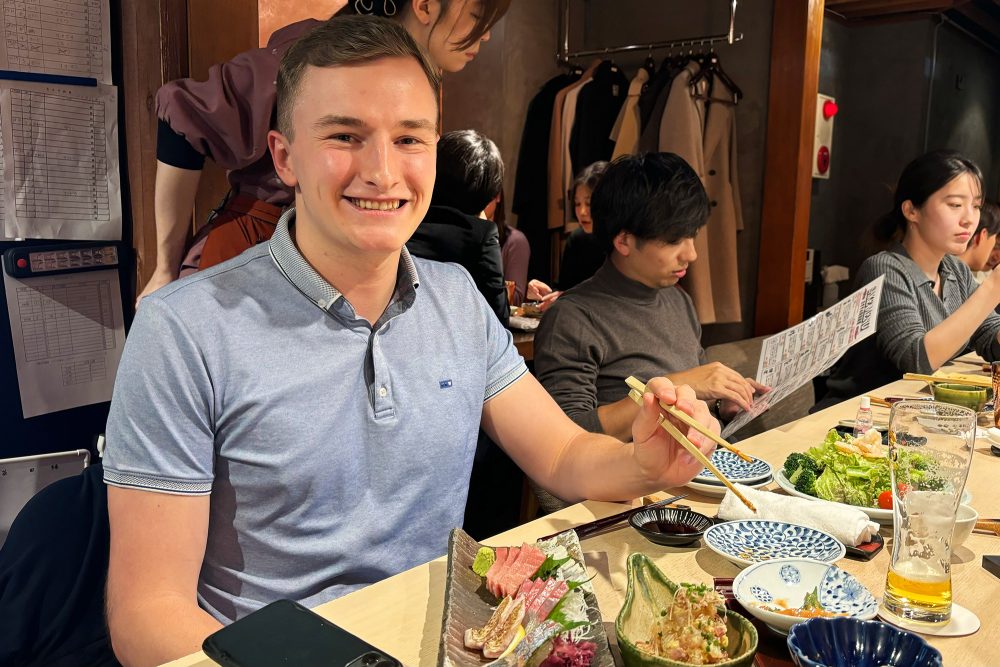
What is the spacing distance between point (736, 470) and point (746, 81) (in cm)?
377

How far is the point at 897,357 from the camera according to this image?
2.88 metres

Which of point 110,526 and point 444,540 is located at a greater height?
point 110,526

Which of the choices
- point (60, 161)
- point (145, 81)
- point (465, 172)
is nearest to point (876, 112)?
point (465, 172)

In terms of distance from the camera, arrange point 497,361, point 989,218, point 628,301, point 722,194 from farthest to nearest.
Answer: point 722,194, point 989,218, point 628,301, point 497,361

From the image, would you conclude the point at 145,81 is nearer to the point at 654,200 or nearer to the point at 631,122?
the point at 654,200

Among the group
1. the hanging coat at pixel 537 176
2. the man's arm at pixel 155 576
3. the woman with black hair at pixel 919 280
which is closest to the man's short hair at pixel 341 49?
the man's arm at pixel 155 576

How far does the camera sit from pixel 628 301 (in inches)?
91.0

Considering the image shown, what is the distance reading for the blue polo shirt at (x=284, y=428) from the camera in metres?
1.20

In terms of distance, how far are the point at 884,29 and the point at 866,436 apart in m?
6.02

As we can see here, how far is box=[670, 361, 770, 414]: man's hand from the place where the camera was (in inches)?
76.6

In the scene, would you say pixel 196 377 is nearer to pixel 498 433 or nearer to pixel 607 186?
pixel 498 433

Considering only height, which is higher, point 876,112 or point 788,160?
point 876,112

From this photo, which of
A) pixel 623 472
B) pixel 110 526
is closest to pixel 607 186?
pixel 623 472

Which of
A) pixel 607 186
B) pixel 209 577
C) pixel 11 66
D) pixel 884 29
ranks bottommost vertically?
pixel 209 577
